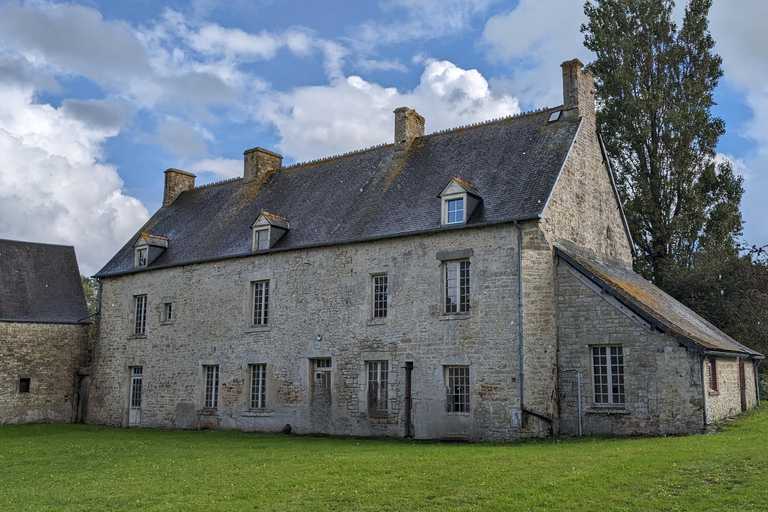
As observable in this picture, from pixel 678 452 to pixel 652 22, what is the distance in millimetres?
22498

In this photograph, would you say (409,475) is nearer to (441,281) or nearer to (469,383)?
(469,383)

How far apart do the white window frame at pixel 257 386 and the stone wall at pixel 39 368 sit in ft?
32.5

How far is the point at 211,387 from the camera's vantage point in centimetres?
2294

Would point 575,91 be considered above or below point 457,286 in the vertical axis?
above

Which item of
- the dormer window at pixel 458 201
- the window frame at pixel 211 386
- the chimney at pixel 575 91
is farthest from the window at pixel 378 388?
the chimney at pixel 575 91

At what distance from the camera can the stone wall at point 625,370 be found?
1555 cm

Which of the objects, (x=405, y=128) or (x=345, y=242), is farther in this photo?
(x=405, y=128)

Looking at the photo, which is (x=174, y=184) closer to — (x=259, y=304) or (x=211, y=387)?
(x=259, y=304)

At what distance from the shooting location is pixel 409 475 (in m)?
11.6

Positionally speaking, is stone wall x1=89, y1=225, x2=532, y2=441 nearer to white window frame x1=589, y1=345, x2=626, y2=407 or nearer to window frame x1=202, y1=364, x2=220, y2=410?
window frame x1=202, y1=364, x2=220, y2=410

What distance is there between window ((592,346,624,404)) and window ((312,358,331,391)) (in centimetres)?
727

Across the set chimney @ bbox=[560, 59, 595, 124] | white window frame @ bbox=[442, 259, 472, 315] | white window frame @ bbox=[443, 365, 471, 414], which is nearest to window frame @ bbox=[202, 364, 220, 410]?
white window frame @ bbox=[443, 365, 471, 414]

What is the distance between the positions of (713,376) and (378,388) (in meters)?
8.53

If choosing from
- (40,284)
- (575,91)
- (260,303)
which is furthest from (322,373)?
(40,284)
